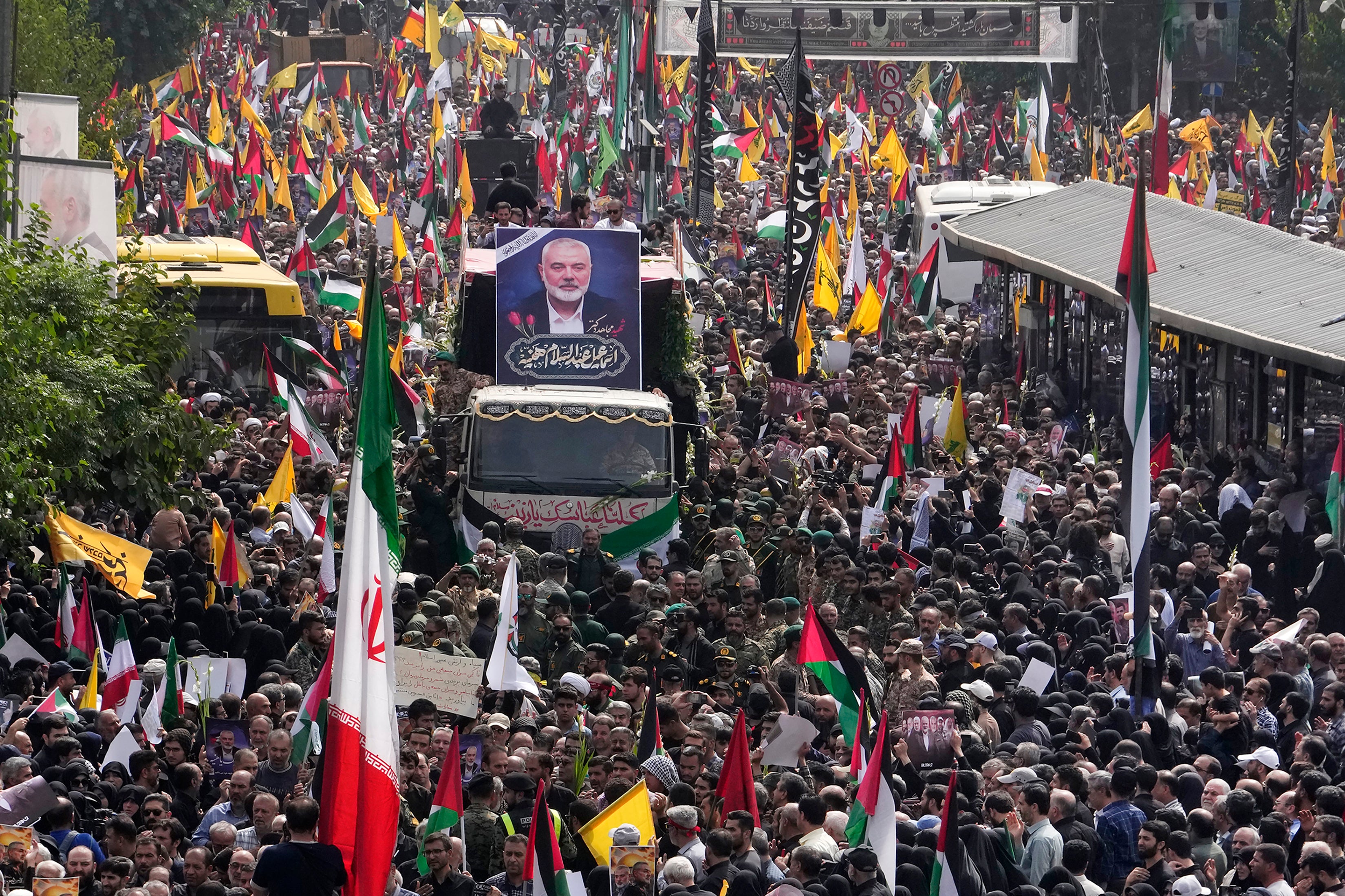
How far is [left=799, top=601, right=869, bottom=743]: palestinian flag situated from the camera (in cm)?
1271

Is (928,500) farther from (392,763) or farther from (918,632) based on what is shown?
(392,763)

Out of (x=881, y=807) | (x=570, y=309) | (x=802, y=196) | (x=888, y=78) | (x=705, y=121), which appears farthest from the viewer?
(x=888, y=78)

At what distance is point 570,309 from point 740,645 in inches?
231

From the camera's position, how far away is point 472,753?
12.5 metres

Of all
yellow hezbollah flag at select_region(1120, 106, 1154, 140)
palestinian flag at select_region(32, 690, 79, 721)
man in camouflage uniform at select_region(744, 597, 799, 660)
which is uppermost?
yellow hezbollah flag at select_region(1120, 106, 1154, 140)

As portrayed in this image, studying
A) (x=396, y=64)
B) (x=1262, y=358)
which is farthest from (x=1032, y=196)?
(x=396, y=64)

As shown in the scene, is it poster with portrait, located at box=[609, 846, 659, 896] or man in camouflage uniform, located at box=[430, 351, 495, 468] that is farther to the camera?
man in camouflage uniform, located at box=[430, 351, 495, 468]

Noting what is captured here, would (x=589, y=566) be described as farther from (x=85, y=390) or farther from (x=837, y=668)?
(x=837, y=668)

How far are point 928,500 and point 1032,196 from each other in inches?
583

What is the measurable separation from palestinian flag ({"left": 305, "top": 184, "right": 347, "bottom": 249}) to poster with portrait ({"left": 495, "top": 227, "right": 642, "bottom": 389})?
11994 mm

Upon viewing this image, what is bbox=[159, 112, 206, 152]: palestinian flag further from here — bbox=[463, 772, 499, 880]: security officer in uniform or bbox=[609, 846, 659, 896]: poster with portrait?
bbox=[609, 846, 659, 896]: poster with portrait

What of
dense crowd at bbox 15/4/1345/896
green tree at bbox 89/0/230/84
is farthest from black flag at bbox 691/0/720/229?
green tree at bbox 89/0/230/84

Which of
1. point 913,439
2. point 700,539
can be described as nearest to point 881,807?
point 700,539

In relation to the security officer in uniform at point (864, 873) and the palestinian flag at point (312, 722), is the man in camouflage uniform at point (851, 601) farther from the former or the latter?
the security officer in uniform at point (864, 873)
